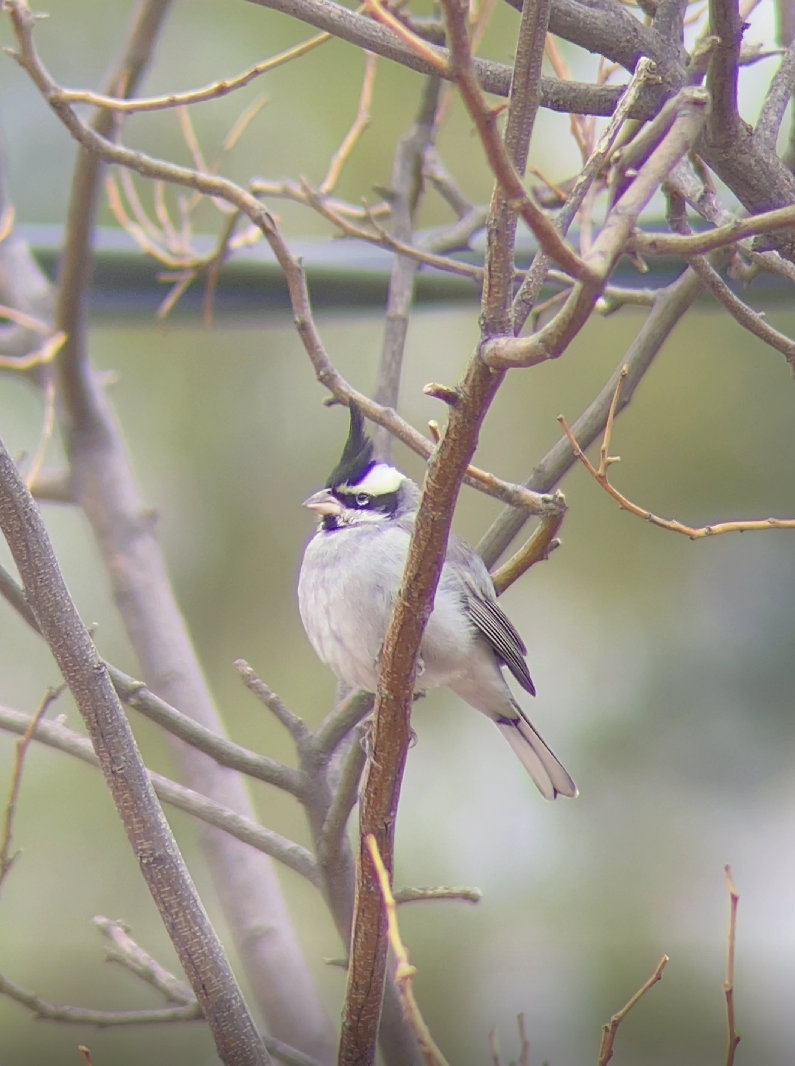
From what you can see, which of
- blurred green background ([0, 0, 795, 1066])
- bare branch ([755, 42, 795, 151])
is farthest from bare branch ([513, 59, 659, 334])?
blurred green background ([0, 0, 795, 1066])

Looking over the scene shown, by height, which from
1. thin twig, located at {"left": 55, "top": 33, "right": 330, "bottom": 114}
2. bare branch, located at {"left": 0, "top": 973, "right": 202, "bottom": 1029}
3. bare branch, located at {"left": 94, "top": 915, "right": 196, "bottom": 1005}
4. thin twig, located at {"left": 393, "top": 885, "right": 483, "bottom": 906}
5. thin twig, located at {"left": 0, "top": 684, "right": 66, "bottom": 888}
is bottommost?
bare branch, located at {"left": 0, "top": 973, "right": 202, "bottom": 1029}

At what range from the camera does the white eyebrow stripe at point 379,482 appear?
6.56 feet

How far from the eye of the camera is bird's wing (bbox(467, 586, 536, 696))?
1.88 meters

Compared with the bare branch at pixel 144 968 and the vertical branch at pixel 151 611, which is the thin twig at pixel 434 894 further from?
the vertical branch at pixel 151 611

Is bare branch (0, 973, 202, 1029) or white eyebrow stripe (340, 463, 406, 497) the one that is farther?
white eyebrow stripe (340, 463, 406, 497)

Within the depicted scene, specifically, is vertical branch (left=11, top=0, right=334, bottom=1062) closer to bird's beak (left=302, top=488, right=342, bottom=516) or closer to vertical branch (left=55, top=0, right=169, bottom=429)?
vertical branch (left=55, top=0, right=169, bottom=429)

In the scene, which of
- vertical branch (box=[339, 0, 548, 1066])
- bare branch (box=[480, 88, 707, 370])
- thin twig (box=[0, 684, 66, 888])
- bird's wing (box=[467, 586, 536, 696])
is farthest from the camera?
bird's wing (box=[467, 586, 536, 696])

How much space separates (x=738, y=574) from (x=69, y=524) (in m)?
2.05

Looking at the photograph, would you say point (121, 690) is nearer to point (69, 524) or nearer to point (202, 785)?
point (202, 785)

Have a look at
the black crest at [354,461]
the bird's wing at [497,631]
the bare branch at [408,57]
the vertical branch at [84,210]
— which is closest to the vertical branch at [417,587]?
the bare branch at [408,57]

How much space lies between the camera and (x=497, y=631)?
6.22 ft

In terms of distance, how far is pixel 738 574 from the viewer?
3.59m

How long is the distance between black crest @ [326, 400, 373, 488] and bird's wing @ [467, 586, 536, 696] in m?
0.29

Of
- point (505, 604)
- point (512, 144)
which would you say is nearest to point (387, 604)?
point (512, 144)
